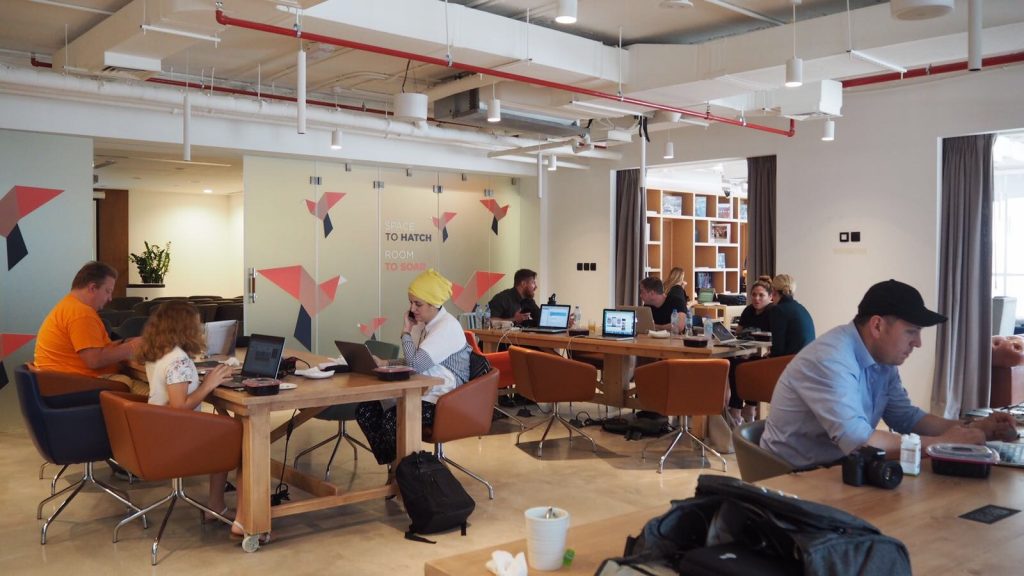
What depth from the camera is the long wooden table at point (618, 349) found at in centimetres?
671

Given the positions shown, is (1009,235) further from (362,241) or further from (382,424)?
(382,424)

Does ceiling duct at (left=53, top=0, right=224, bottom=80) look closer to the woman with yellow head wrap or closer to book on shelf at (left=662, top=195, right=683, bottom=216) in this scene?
the woman with yellow head wrap

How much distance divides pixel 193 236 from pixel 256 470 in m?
12.8

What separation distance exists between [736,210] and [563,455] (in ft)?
29.7

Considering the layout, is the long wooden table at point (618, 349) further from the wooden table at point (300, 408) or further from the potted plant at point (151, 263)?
the potted plant at point (151, 263)

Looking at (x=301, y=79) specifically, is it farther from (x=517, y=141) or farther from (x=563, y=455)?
(x=517, y=141)

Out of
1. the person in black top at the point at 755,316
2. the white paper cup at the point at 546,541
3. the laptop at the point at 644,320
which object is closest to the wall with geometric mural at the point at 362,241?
the laptop at the point at 644,320

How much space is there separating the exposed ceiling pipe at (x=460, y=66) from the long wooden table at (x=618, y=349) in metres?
2.14

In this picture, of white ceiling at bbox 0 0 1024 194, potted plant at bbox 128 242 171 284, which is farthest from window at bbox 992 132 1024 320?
potted plant at bbox 128 242 171 284

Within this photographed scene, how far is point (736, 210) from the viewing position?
14484mm

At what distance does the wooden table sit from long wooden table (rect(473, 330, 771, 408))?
2.48 m

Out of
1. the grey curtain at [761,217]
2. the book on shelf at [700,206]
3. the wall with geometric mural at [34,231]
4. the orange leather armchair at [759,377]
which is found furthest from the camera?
the book on shelf at [700,206]

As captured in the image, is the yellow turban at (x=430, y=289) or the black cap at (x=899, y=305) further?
the yellow turban at (x=430, y=289)

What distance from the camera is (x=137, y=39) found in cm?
577
